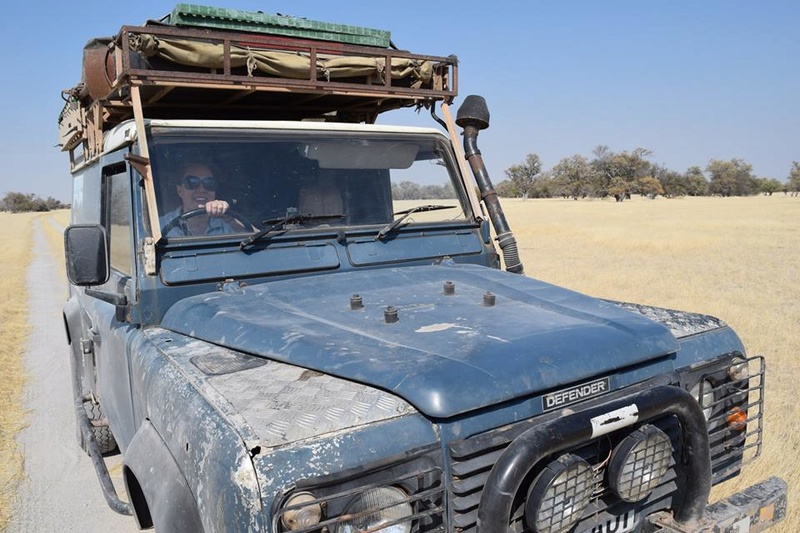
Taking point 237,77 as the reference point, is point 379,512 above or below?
below

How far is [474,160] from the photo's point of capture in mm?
4328

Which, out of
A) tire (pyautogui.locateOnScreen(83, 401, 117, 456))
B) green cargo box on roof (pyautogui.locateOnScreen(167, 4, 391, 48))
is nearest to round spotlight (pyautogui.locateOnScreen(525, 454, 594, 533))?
green cargo box on roof (pyautogui.locateOnScreen(167, 4, 391, 48))

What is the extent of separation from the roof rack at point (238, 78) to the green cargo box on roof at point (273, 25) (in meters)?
0.06

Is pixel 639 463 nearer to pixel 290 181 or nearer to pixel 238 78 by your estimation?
pixel 290 181

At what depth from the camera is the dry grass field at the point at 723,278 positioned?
16.6 feet

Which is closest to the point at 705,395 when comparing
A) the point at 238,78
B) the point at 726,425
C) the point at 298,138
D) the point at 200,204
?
the point at 726,425

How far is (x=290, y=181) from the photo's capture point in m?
3.56

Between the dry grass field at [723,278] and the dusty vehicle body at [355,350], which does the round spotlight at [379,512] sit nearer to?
the dusty vehicle body at [355,350]

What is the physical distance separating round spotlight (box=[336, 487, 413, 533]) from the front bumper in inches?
37.9

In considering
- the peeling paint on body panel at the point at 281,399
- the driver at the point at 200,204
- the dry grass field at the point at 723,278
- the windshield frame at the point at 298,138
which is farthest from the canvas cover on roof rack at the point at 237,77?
the dry grass field at the point at 723,278

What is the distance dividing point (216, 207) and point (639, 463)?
7.41 feet

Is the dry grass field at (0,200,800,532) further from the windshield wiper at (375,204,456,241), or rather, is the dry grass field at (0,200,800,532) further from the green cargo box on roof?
the green cargo box on roof

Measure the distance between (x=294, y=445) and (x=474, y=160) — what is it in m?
2.87

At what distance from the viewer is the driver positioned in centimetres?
328
